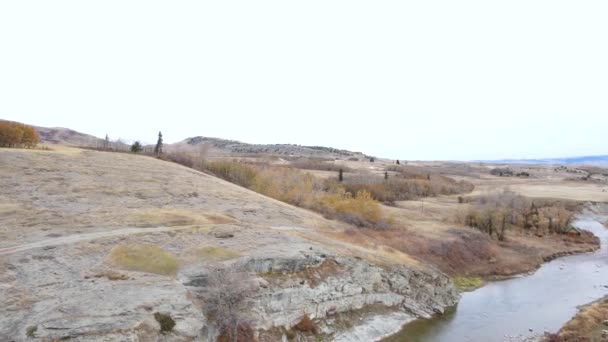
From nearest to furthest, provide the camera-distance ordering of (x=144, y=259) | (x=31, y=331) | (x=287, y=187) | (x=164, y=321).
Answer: (x=31, y=331) → (x=164, y=321) → (x=144, y=259) → (x=287, y=187)

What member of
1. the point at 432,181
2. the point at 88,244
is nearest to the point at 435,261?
the point at 88,244

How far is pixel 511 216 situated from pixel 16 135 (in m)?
70.1

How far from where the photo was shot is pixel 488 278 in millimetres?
45594

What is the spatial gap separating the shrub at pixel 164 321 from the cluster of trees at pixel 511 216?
49574 millimetres

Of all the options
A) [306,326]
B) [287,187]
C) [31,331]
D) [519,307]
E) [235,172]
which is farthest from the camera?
[235,172]

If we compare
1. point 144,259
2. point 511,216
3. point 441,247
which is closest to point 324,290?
point 144,259

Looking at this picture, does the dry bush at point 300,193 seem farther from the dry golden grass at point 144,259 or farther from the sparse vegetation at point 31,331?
the sparse vegetation at point 31,331

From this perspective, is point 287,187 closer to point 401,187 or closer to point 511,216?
point 511,216

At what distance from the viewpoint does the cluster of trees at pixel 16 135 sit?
56594mm

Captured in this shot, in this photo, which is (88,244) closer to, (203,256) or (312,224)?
(203,256)

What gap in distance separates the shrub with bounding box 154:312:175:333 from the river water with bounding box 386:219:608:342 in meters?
14.7

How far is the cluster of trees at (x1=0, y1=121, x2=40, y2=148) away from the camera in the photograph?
5659cm

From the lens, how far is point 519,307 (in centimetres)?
3616

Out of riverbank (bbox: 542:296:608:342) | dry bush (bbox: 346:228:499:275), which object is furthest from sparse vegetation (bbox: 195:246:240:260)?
riverbank (bbox: 542:296:608:342)
